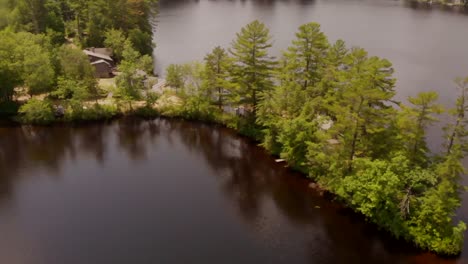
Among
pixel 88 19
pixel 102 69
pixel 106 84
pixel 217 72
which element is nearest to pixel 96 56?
pixel 102 69

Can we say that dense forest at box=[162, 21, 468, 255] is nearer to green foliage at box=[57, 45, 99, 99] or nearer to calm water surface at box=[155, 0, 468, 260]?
calm water surface at box=[155, 0, 468, 260]

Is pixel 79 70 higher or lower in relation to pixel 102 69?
higher

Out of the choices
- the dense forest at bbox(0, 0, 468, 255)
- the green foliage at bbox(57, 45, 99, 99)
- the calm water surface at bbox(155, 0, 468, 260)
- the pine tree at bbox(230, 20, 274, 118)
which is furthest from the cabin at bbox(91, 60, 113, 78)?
the pine tree at bbox(230, 20, 274, 118)

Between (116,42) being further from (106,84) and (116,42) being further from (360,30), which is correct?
(360,30)

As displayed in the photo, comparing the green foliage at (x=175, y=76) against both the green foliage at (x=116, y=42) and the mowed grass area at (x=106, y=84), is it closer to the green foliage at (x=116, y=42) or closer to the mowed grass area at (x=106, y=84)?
the mowed grass area at (x=106, y=84)

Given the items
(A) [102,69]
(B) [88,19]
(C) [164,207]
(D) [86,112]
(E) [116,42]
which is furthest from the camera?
(B) [88,19]

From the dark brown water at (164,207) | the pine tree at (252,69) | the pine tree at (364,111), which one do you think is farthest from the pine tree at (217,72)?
the pine tree at (364,111)

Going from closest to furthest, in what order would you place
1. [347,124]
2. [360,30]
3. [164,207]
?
[347,124], [164,207], [360,30]
